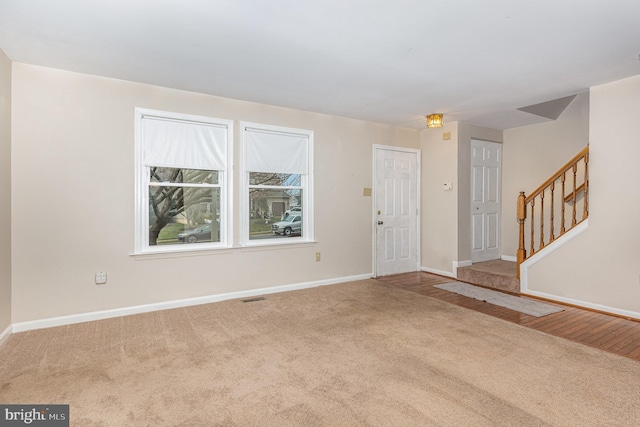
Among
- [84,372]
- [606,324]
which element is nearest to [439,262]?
[606,324]

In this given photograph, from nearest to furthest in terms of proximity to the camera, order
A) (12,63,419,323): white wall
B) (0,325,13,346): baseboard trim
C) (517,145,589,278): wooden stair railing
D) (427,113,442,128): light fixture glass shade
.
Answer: (0,325,13,346): baseboard trim
(12,63,419,323): white wall
(517,145,589,278): wooden stair railing
(427,113,442,128): light fixture glass shade

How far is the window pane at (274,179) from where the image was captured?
14.7 feet

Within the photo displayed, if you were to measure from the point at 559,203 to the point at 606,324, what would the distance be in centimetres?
242

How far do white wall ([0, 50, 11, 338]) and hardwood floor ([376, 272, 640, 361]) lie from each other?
4449 millimetres

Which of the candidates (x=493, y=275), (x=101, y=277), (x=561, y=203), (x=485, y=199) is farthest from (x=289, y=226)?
(x=561, y=203)

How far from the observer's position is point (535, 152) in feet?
18.4

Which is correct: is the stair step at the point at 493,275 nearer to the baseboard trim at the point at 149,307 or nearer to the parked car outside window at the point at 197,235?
the baseboard trim at the point at 149,307

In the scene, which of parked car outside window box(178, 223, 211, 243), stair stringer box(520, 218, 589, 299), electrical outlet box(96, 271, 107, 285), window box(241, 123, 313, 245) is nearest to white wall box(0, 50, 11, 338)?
electrical outlet box(96, 271, 107, 285)

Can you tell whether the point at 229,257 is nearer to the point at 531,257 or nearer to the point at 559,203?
the point at 531,257

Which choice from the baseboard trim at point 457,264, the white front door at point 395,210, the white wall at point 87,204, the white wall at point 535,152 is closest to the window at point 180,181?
the white wall at point 87,204

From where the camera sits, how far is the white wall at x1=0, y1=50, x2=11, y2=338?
291 cm

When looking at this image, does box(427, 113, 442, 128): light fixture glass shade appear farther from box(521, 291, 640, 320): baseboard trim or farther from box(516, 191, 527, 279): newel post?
box(521, 291, 640, 320): baseboard trim

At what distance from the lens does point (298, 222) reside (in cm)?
488

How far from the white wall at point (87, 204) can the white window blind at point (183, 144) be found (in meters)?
0.16
